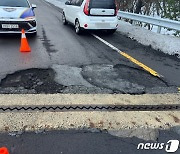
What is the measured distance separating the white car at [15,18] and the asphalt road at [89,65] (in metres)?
0.42

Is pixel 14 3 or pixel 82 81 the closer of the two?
pixel 82 81

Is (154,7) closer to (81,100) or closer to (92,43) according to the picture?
(92,43)

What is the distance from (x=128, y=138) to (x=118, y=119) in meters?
0.49

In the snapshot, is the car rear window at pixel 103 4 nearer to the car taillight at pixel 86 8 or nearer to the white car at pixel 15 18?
the car taillight at pixel 86 8

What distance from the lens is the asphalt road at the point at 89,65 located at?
4.76 metres

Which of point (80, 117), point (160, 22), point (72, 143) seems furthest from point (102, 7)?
point (72, 143)

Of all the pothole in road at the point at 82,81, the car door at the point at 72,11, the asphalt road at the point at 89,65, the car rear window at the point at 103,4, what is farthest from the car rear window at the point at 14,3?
the pothole in road at the point at 82,81

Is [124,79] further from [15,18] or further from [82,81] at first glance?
[15,18]

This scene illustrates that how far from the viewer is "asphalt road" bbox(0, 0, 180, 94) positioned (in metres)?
4.76

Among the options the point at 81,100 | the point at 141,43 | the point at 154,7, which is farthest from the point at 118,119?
the point at 154,7

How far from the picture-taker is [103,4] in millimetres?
9320

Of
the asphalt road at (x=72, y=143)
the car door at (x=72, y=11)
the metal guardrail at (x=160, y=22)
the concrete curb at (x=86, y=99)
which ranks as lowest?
the asphalt road at (x=72, y=143)

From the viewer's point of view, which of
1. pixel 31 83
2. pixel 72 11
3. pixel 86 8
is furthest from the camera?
pixel 72 11

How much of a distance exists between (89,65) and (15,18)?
12.6 feet
